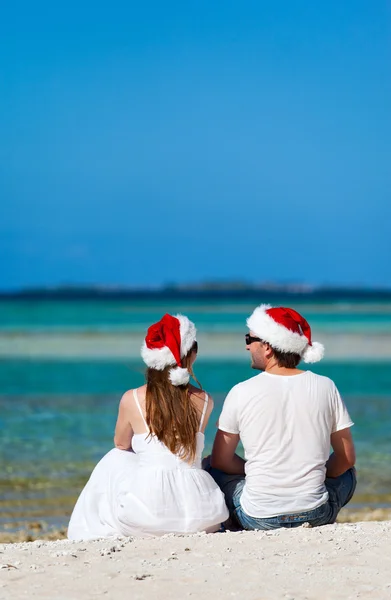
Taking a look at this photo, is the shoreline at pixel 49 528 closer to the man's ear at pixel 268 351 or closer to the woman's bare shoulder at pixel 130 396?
the woman's bare shoulder at pixel 130 396

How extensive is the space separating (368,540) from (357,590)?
68 cm

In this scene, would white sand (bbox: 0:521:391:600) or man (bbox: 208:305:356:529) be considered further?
man (bbox: 208:305:356:529)

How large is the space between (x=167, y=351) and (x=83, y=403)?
8522 millimetres

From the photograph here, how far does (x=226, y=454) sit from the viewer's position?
411 cm

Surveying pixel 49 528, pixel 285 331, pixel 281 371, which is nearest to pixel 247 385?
pixel 281 371

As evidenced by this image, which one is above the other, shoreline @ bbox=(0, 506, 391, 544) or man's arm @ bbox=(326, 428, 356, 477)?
man's arm @ bbox=(326, 428, 356, 477)

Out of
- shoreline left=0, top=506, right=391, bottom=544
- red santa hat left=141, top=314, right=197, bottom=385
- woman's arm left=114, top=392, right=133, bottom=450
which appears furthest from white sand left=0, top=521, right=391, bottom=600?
shoreline left=0, top=506, right=391, bottom=544

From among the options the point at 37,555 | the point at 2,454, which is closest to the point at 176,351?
the point at 37,555

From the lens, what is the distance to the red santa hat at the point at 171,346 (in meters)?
3.85

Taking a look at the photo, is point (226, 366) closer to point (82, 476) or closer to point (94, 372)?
point (94, 372)

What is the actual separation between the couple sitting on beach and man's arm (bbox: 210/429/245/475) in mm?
11

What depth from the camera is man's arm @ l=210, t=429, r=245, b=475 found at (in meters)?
4.03

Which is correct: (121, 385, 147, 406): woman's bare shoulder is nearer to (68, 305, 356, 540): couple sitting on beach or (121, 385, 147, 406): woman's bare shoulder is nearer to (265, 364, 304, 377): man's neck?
(68, 305, 356, 540): couple sitting on beach

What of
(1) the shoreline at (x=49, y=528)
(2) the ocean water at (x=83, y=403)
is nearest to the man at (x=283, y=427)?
(2) the ocean water at (x=83, y=403)
